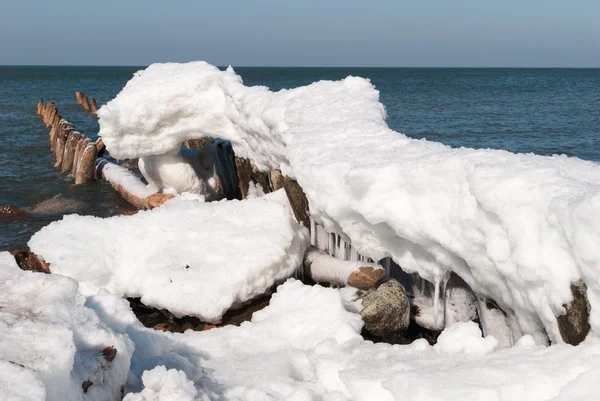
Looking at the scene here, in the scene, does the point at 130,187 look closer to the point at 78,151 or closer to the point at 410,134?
the point at 78,151

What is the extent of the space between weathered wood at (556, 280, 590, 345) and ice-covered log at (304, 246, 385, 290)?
2.65 meters

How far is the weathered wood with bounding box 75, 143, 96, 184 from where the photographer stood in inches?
597

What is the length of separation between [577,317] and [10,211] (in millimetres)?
10882

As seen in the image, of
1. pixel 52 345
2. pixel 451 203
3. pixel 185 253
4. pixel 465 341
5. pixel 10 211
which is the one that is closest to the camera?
pixel 52 345

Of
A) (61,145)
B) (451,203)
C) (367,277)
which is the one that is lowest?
(61,145)

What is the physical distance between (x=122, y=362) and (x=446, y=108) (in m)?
34.3

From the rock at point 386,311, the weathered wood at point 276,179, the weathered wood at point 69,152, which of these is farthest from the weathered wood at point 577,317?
the weathered wood at point 69,152

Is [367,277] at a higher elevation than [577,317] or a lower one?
lower

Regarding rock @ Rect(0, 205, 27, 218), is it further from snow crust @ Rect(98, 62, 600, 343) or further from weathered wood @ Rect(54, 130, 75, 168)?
snow crust @ Rect(98, 62, 600, 343)

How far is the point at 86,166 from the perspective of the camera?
49.9 ft

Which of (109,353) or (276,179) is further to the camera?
(276,179)

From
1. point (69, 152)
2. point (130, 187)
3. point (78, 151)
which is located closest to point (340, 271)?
point (130, 187)

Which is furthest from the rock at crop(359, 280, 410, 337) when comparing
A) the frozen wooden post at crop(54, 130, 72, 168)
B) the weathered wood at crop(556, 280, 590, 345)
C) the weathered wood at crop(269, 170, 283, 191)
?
the frozen wooden post at crop(54, 130, 72, 168)

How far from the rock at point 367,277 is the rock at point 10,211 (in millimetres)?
8060
